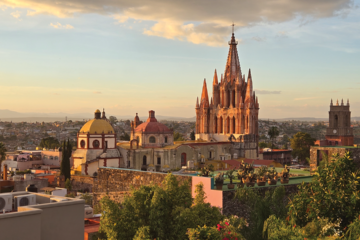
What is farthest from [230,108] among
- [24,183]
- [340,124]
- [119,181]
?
[119,181]

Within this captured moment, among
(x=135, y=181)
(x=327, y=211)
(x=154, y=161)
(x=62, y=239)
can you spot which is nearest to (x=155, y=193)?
(x=62, y=239)

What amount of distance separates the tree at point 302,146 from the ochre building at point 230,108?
Result: 17.8 metres

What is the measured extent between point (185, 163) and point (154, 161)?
12.7 ft

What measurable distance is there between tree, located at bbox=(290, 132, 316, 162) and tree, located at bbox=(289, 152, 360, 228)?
66002 mm

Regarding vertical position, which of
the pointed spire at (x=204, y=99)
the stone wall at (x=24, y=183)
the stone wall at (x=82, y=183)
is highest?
the pointed spire at (x=204, y=99)

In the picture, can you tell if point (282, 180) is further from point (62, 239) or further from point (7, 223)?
point (7, 223)

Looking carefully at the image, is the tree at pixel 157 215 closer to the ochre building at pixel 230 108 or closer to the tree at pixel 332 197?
the tree at pixel 332 197

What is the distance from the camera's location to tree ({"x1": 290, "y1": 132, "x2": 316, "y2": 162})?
250 ft

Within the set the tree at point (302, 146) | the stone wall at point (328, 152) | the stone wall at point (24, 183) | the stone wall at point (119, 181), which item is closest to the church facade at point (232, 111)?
the tree at point (302, 146)

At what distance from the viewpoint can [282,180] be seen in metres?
17.9

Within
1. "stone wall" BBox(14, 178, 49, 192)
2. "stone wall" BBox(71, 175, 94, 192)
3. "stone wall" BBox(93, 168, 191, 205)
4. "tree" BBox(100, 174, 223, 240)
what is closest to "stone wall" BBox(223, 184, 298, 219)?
"stone wall" BBox(93, 168, 191, 205)

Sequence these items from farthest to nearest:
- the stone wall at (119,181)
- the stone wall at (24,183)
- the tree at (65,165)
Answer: the tree at (65,165) < the stone wall at (24,183) < the stone wall at (119,181)

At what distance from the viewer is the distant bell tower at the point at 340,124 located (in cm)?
9294

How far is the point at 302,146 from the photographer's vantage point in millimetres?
77688
